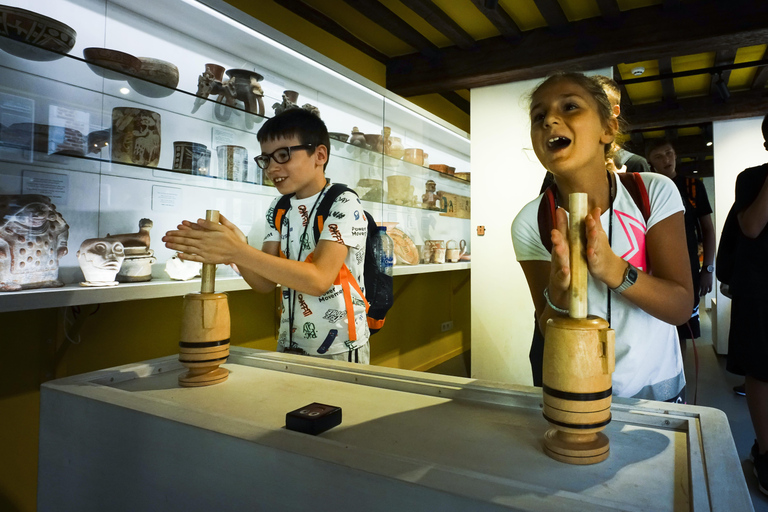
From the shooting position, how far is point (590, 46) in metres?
3.43

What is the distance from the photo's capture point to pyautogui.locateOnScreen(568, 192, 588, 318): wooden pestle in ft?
2.11

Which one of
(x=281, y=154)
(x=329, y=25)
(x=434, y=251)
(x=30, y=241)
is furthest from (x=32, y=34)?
(x=434, y=251)

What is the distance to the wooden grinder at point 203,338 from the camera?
95 centimetres

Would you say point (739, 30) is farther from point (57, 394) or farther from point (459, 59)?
point (57, 394)

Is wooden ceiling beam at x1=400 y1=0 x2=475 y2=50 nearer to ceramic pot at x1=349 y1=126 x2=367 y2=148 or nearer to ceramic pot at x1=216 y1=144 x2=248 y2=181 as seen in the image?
ceramic pot at x1=349 y1=126 x2=367 y2=148

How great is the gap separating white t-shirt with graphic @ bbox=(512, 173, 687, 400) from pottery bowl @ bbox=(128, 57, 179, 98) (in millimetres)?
1629

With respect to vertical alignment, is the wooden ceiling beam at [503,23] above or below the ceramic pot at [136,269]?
above

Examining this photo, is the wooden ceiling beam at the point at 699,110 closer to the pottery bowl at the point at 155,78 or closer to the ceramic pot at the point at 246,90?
the ceramic pot at the point at 246,90

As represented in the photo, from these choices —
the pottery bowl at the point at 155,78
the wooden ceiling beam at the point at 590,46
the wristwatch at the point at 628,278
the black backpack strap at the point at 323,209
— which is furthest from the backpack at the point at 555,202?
the wooden ceiling beam at the point at 590,46

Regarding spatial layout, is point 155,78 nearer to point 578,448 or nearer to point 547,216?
point 547,216

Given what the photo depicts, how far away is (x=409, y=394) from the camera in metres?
0.94

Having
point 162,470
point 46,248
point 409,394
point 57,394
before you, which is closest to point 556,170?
point 409,394

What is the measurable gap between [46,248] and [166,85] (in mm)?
768

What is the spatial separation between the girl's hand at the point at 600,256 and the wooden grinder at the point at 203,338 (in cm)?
71
